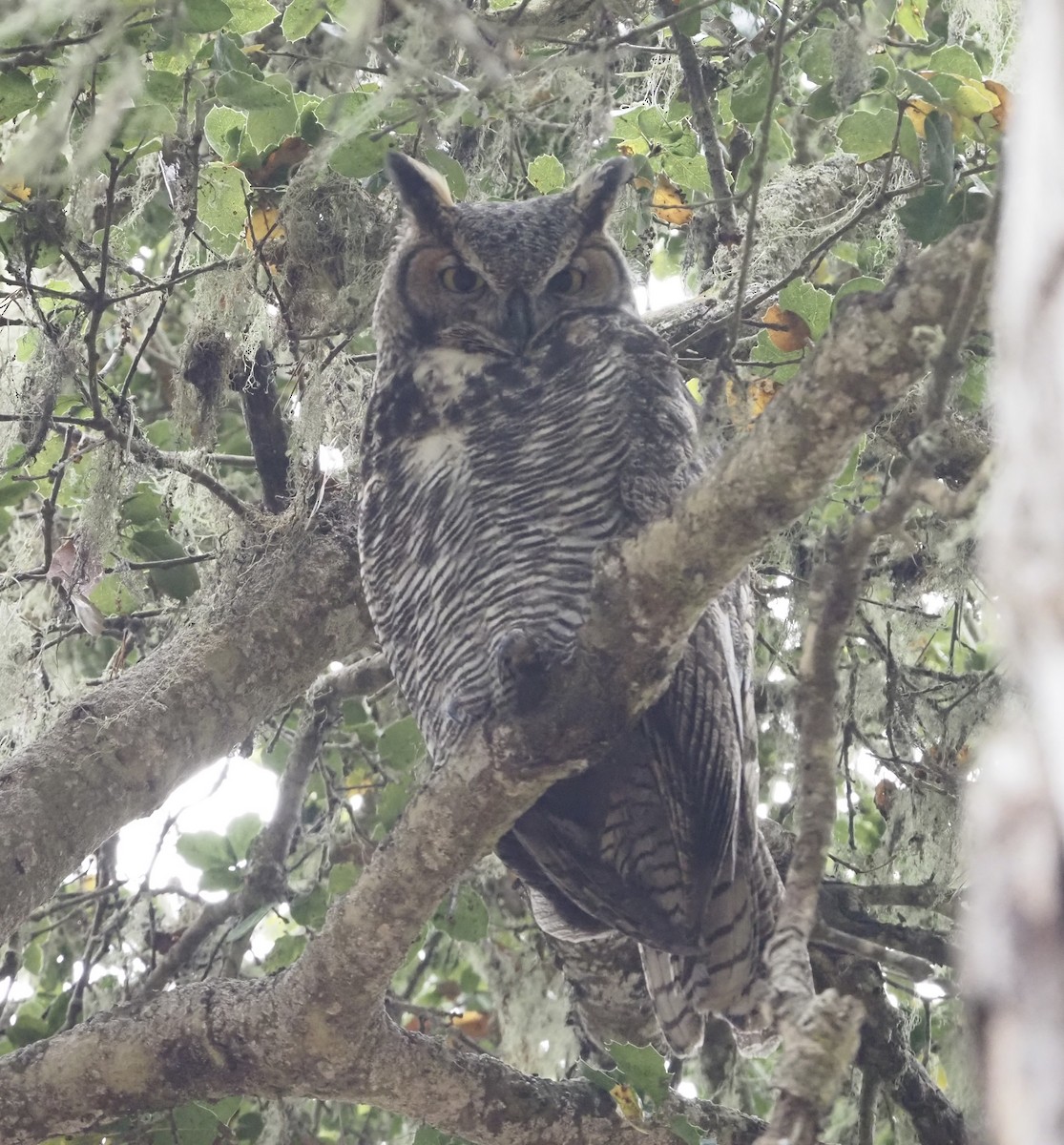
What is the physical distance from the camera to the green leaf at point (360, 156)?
2816 millimetres

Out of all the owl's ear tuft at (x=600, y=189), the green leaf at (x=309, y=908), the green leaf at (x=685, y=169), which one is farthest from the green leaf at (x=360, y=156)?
the green leaf at (x=309, y=908)

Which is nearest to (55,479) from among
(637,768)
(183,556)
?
(183,556)

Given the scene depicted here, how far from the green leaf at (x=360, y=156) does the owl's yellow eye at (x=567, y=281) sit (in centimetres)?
51

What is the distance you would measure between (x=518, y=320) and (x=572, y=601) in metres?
0.75

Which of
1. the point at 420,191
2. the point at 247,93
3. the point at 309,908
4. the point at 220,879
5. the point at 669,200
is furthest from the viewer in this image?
the point at 669,200

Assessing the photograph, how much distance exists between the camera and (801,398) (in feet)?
5.70

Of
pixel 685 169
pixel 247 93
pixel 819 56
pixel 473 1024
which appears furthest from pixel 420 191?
pixel 473 1024

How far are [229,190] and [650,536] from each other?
1661mm

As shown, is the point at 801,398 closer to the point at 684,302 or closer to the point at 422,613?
the point at 422,613

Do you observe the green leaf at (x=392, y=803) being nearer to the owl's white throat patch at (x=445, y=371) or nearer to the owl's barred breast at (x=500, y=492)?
the owl's barred breast at (x=500, y=492)

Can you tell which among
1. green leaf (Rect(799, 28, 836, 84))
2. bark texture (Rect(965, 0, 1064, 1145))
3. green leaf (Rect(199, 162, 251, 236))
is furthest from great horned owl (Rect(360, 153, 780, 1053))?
bark texture (Rect(965, 0, 1064, 1145))

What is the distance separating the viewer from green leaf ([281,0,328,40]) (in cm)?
265

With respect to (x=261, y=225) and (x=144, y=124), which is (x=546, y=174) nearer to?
(x=261, y=225)

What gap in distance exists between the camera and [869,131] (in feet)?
8.91
